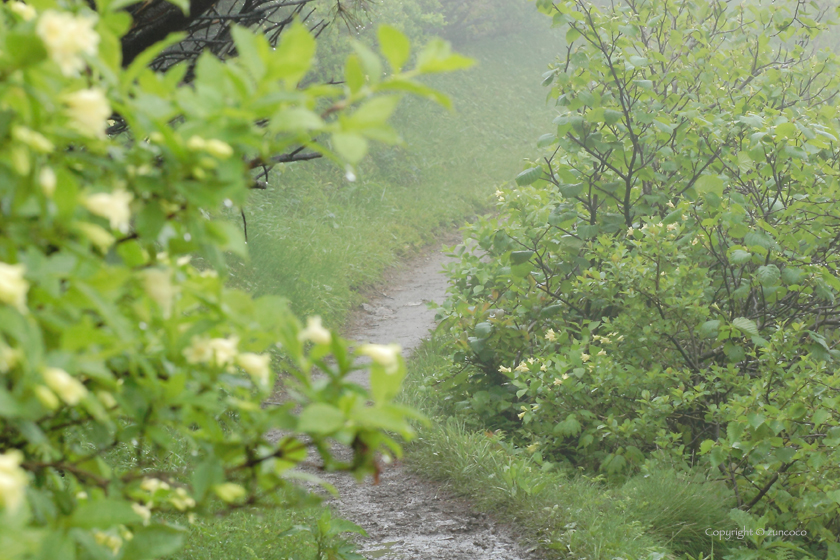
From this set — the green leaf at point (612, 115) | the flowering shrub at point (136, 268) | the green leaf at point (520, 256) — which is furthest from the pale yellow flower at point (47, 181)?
the green leaf at point (520, 256)

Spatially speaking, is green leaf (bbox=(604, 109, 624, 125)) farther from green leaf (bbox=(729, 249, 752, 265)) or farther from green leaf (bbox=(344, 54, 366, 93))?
green leaf (bbox=(344, 54, 366, 93))

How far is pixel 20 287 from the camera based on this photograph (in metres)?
0.56

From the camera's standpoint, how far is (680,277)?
375 centimetres

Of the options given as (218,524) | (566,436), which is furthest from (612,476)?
(218,524)

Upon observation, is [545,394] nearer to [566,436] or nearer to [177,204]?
[566,436]

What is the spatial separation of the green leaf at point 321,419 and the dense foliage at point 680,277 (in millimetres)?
2670

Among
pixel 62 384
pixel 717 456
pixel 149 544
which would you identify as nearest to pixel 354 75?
pixel 62 384

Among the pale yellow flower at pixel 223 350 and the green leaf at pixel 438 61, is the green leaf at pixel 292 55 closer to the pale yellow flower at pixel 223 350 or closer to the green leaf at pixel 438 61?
the green leaf at pixel 438 61

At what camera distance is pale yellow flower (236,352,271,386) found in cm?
82

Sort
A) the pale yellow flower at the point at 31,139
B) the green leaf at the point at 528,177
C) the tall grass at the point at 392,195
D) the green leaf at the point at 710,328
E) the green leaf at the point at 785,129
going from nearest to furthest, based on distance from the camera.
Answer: the pale yellow flower at the point at 31,139
the green leaf at the point at 785,129
the green leaf at the point at 710,328
the green leaf at the point at 528,177
the tall grass at the point at 392,195

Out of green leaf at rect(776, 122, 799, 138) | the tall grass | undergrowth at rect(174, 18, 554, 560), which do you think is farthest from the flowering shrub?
the tall grass

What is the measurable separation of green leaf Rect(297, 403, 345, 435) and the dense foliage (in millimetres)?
2670

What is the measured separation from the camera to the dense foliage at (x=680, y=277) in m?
3.15

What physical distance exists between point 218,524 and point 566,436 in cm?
212
